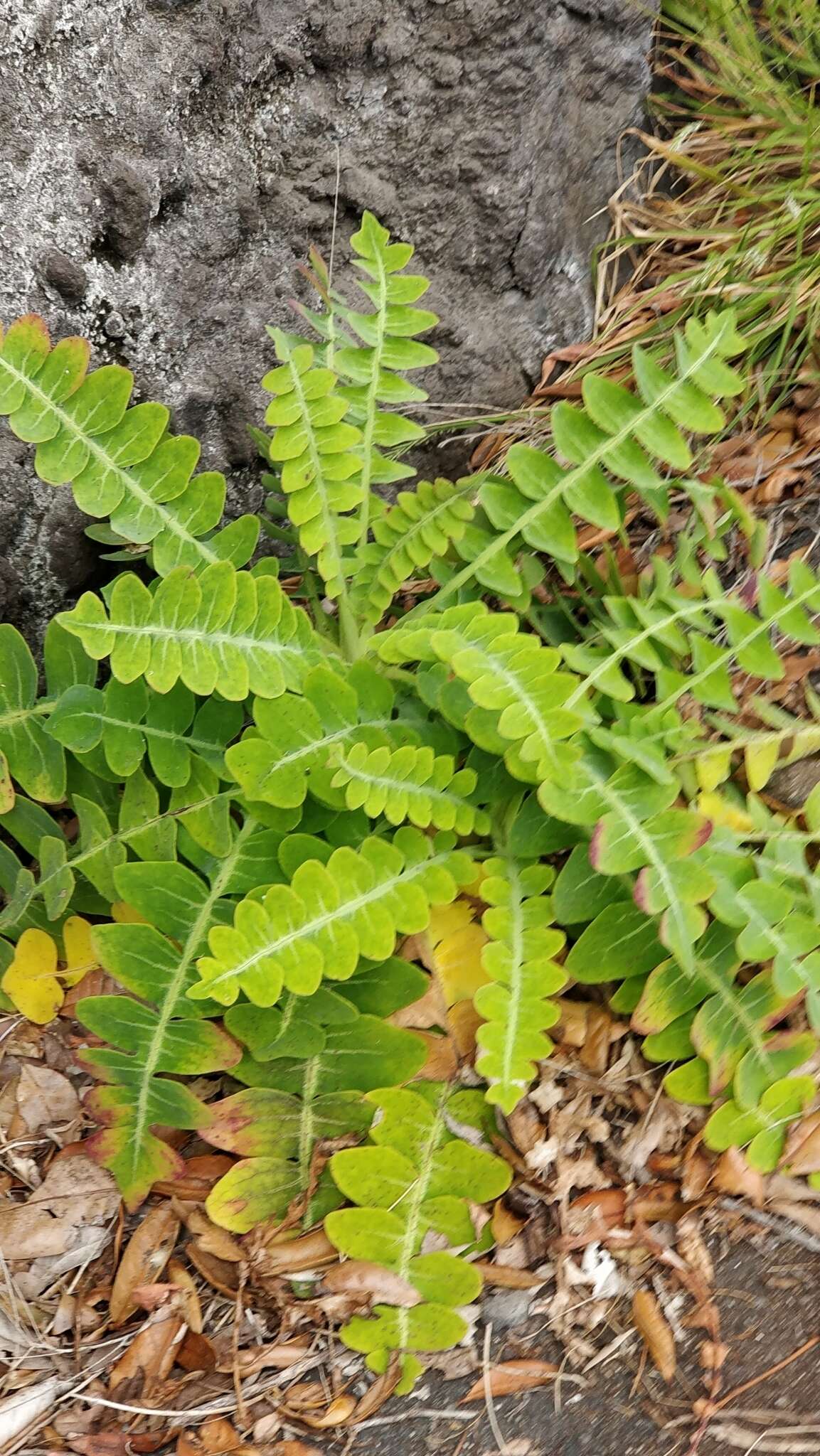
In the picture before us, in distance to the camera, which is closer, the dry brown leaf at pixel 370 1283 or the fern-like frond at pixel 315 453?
the dry brown leaf at pixel 370 1283

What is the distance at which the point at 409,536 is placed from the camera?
1791 mm

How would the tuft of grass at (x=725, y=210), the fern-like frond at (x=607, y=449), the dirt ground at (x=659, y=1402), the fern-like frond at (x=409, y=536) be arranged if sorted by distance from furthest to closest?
the tuft of grass at (x=725, y=210)
the fern-like frond at (x=409, y=536)
the fern-like frond at (x=607, y=449)
the dirt ground at (x=659, y=1402)

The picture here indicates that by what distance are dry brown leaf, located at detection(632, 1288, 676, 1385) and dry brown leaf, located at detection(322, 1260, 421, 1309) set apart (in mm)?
302

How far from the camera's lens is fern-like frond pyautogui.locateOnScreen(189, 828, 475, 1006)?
1.35 meters

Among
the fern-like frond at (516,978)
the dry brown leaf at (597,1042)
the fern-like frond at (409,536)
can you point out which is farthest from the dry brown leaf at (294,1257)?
the fern-like frond at (409,536)

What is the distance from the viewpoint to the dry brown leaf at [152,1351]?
1.43m

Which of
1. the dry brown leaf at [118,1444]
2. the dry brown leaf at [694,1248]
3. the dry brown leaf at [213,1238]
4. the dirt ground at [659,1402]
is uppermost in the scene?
the dry brown leaf at [213,1238]

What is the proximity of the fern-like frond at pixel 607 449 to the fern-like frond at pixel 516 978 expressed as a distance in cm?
49

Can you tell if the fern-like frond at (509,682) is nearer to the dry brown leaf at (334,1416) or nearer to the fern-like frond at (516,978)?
the fern-like frond at (516,978)

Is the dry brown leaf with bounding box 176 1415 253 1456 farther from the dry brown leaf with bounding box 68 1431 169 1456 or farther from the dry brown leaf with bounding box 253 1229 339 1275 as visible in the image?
the dry brown leaf with bounding box 253 1229 339 1275

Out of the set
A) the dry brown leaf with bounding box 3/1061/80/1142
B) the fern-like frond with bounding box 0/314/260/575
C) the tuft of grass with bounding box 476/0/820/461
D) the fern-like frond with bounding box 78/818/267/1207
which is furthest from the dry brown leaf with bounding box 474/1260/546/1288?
the tuft of grass with bounding box 476/0/820/461

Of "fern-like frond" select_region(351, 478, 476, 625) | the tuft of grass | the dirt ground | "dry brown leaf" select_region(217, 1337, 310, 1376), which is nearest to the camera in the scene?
the dirt ground

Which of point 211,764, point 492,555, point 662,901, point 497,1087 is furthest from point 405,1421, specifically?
point 492,555

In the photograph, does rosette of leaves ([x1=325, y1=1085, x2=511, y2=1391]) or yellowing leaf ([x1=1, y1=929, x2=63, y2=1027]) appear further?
yellowing leaf ([x1=1, y1=929, x2=63, y2=1027])
